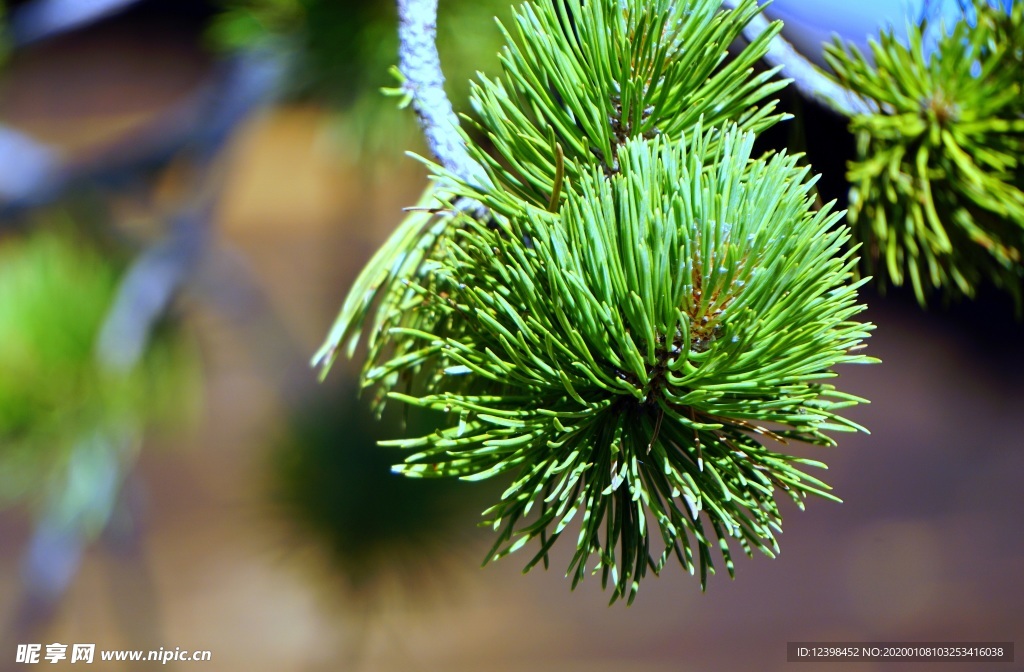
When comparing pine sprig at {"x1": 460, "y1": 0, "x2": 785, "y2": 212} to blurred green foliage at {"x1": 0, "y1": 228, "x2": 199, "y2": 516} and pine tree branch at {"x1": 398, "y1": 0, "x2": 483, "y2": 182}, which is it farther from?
blurred green foliage at {"x1": 0, "y1": 228, "x2": 199, "y2": 516}

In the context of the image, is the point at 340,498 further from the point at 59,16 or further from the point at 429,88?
the point at 429,88

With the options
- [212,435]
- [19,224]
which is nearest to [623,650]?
[212,435]

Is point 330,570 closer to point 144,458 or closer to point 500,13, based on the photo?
point 500,13

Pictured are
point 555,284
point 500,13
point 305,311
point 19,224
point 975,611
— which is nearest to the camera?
point 555,284

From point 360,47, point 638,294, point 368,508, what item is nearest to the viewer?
point 638,294

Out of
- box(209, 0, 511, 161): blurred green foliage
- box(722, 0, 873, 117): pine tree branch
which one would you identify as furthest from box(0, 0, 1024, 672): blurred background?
box(722, 0, 873, 117): pine tree branch

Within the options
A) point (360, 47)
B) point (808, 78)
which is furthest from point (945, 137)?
point (360, 47)
